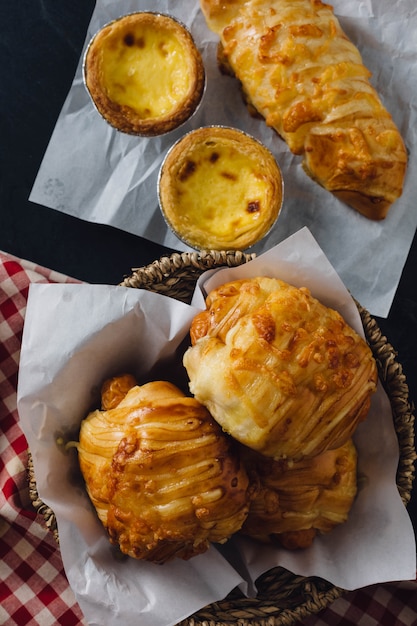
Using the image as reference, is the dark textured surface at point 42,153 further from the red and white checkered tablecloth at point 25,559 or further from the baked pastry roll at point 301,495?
the baked pastry roll at point 301,495

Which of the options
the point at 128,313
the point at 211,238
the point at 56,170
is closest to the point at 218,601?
the point at 128,313

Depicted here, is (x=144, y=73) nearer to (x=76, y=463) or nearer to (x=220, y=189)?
(x=220, y=189)

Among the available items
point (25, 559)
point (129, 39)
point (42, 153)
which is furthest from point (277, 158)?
point (25, 559)

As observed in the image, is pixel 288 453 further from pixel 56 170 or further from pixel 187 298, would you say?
pixel 56 170

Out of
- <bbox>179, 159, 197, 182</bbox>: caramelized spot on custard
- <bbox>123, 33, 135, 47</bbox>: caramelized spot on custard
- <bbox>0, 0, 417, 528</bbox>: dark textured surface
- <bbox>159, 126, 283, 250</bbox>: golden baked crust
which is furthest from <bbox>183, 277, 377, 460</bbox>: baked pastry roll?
<bbox>123, 33, 135, 47</bbox>: caramelized spot on custard

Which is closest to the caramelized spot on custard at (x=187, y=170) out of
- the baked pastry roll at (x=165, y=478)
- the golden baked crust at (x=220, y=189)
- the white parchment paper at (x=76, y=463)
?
the golden baked crust at (x=220, y=189)

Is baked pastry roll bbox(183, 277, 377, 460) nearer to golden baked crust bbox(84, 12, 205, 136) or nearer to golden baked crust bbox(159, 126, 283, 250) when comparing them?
golden baked crust bbox(159, 126, 283, 250)
